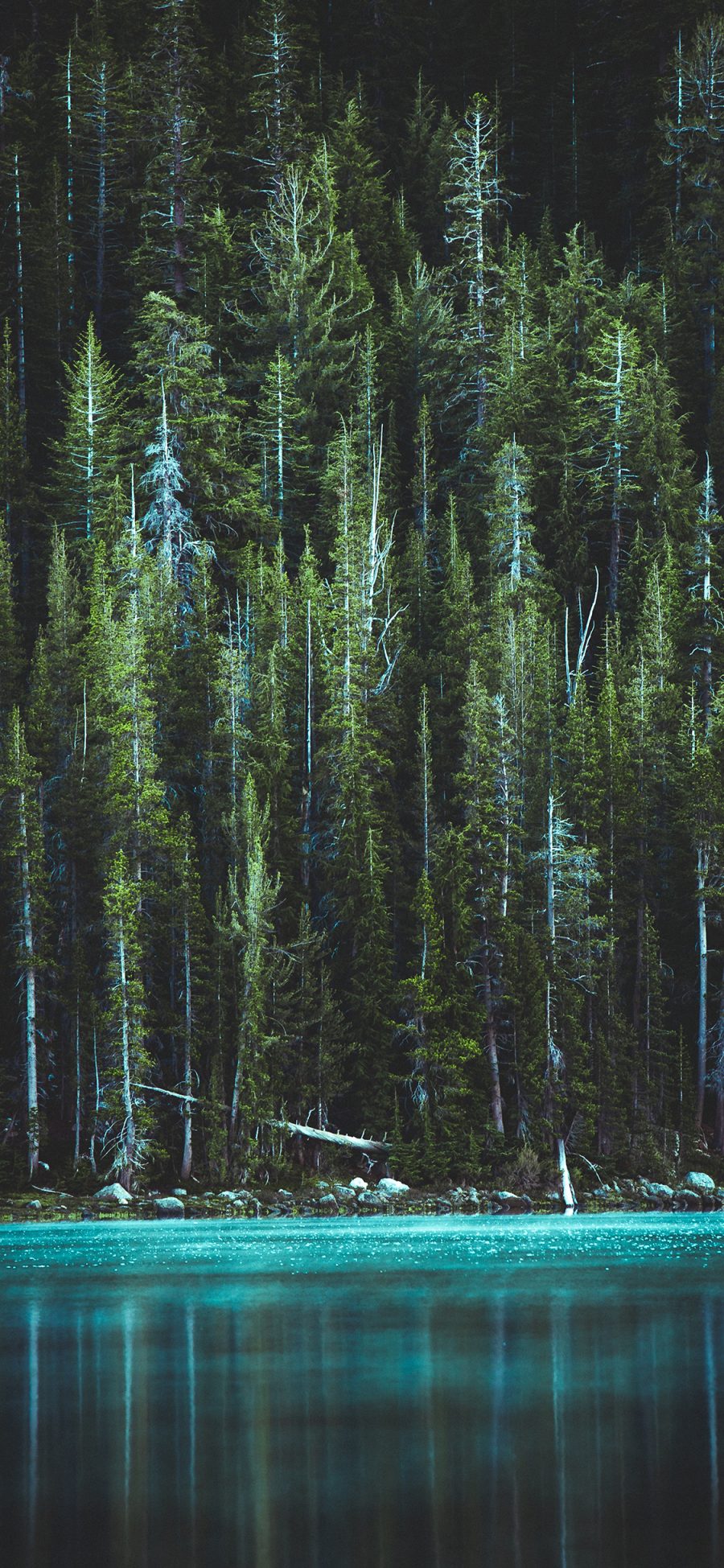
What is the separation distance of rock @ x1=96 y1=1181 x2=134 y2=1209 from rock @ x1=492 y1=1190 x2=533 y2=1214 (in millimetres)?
10132

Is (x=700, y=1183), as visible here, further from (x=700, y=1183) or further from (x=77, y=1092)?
(x=77, y=1092)

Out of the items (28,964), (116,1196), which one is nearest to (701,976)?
(116,1196)

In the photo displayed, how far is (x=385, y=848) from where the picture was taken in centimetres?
5331

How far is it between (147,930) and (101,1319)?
88.7 feet

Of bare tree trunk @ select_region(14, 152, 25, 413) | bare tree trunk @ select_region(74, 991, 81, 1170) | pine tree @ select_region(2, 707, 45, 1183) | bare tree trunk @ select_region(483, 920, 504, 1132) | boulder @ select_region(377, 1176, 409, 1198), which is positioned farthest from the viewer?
bare tree trunk @ select_region(14, 152, 25, 413)

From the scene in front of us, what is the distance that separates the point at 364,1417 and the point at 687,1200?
3442cm

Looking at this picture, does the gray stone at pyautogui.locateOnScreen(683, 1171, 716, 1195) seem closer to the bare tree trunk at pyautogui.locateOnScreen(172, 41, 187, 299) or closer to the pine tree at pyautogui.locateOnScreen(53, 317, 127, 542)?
the pine tree at pyautogui.locateOnScreen(53, 317, 127, 542)

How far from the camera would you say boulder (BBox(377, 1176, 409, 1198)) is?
1827 inches

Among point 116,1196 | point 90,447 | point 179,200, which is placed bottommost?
point 116,1196

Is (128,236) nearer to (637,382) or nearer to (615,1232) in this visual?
(637,382)

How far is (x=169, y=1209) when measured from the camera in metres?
44.1

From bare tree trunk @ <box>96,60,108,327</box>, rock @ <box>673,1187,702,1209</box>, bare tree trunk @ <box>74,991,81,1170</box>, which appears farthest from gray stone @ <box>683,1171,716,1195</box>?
bare tree trunk @ <box>96,60,108,327</box>

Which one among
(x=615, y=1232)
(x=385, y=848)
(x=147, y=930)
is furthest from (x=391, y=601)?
(x=615, y=1232)

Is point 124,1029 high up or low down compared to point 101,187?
down
